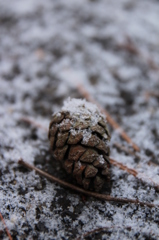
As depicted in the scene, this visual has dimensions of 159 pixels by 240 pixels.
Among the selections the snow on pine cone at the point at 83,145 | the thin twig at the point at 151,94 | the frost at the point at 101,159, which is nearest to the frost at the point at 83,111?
the snow on pine cone at the point at 83,145

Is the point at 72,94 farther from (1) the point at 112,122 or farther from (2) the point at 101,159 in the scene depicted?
(2) the point at 101,159

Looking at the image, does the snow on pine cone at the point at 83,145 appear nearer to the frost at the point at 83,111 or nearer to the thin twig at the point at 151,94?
the frost at the point at 83,111

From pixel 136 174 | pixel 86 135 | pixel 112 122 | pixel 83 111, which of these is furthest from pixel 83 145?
pixel 112 122

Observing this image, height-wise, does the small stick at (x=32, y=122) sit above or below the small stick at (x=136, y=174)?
above

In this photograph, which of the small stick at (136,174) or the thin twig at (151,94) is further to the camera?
the thin twig at (151,94)

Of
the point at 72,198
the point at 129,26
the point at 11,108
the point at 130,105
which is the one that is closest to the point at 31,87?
the point at 11,108

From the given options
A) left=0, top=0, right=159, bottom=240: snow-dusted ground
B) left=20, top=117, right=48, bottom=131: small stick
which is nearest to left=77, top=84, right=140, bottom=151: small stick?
left=0, top=0, right=159, bottom=240: snow-dusted ground
